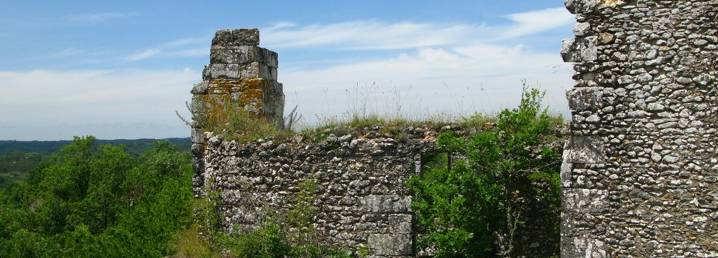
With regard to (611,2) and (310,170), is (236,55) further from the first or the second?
(611,2)

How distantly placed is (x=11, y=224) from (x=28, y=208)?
956 mm

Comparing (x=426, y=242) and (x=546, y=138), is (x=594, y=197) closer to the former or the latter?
(x=546, y=138)

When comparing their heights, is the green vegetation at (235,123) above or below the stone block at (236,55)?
below

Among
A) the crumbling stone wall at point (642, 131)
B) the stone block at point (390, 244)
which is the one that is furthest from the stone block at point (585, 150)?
the stone block at point (390, 244)

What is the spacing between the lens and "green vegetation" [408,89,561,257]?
9.11 m

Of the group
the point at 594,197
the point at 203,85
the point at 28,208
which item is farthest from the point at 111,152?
the point at 594,197

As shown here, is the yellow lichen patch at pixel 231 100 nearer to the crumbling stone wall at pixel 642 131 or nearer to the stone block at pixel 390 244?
the stone block at pixel 390 244

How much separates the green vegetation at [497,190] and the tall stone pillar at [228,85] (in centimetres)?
358

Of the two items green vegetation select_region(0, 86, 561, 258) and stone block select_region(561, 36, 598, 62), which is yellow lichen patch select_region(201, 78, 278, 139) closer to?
green vegetation select_region(0, 86, 561, 258)

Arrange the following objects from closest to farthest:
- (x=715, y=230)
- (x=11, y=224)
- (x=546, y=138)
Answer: (x=715, y=230) < (x=546, y=138) < (x=11, y=224)

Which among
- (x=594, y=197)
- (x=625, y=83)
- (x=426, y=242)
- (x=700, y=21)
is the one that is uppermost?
(x=700, y=21)

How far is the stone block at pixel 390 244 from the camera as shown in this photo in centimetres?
989

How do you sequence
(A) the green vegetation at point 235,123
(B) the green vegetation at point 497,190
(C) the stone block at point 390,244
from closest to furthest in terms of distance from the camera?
1. (B) the green vegetation at point 497,190
2. (C) the stone block at point 390,244
3. (A) the green vegetation at point 235,123

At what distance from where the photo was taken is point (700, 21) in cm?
734
